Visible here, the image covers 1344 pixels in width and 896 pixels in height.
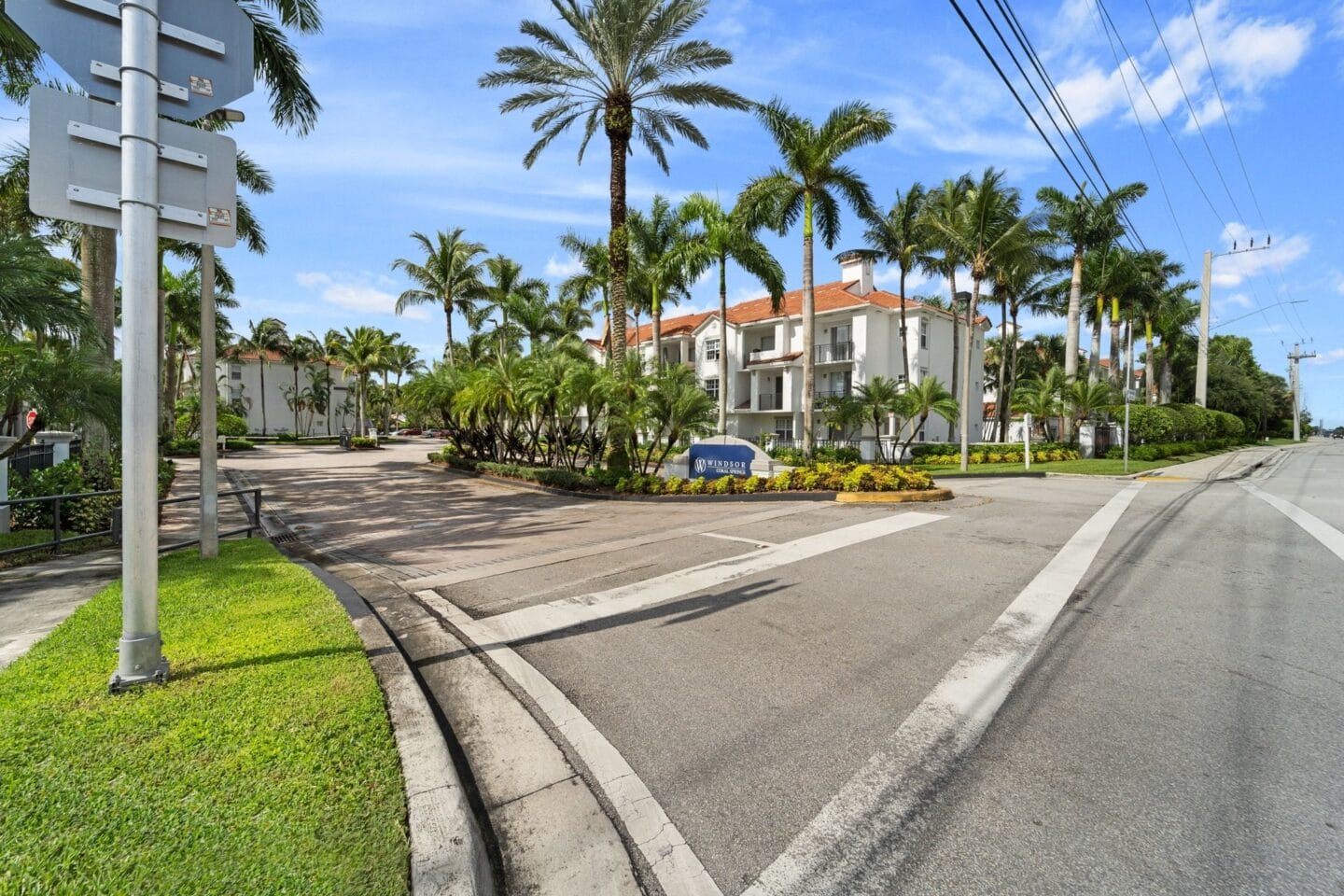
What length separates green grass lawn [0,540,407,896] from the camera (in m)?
2.24

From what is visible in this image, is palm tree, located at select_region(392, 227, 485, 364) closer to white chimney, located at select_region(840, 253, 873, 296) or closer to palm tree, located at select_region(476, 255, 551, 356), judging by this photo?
palm tree, located at select_region(476, 255, 551, 356)

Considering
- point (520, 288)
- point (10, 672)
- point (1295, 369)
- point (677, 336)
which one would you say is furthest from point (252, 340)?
point (1295, 369)

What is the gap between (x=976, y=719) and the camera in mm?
3760

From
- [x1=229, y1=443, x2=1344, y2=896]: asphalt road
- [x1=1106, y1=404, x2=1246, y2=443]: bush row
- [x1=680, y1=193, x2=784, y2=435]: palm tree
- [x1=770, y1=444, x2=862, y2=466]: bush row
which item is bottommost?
[x1=229, y1=443, x2=1344, y2=896]: asphalt road

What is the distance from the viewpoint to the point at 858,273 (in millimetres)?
39562

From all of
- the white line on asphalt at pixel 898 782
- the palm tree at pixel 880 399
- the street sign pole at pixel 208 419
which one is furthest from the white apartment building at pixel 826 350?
the white line on asphalt at pixel 898 782

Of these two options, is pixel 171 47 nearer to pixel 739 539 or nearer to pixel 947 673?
pixel 947 673

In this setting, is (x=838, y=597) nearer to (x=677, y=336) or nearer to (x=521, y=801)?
(x=521, y=801)

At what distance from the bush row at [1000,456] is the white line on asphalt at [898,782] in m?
27.1

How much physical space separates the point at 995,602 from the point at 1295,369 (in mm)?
93468

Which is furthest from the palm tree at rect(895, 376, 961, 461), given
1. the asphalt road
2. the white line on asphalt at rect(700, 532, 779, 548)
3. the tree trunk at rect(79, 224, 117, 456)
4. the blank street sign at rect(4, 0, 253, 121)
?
the blank street sign at rect(4, 0, 253, 121)

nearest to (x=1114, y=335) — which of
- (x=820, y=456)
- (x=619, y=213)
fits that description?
(x=820, y=456)

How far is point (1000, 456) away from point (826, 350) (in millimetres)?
11632

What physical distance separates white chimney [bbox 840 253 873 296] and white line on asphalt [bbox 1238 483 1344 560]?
25.9m
